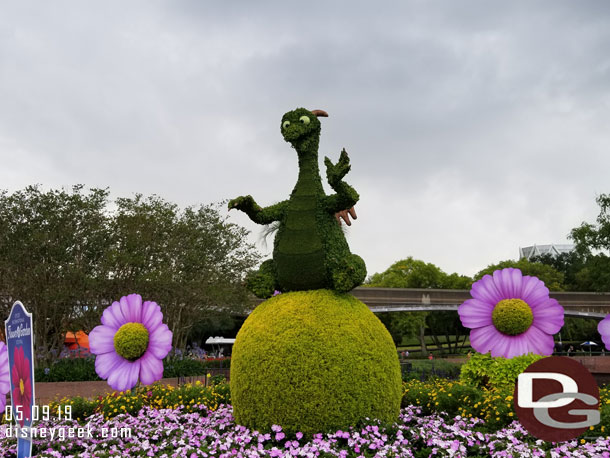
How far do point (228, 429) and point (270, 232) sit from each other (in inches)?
97.5

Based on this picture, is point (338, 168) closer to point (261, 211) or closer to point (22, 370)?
point (261, 211)

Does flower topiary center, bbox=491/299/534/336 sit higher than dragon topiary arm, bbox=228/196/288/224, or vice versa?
dragon topiary arm, bbox=228/196/288/224

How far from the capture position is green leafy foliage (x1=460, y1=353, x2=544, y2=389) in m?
8.79

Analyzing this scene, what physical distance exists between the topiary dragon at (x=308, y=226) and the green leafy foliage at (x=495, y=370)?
12.4 ft

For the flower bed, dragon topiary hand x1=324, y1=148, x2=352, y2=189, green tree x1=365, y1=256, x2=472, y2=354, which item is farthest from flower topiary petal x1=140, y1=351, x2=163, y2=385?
green tree x1=365, y1=256, x2=472, y2=354

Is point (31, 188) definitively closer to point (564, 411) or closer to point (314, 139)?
point (314, 139)

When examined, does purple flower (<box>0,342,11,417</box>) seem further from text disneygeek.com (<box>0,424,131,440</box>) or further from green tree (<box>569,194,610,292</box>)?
green tree (<box>569,194,610,292</box>)

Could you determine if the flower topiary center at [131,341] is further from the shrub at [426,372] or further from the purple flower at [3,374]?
the shrub at [426,372]

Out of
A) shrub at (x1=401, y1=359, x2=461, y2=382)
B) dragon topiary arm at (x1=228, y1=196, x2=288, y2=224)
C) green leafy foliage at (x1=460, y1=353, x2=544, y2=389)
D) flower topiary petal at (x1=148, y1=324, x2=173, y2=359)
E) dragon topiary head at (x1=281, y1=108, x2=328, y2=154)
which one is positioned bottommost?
shrub at (x1=401, y1=359, x2=461, y2=382)

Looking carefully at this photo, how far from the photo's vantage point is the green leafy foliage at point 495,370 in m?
8.79

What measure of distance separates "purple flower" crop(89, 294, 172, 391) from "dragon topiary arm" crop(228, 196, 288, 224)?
2.72 m

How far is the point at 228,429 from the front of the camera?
263 inches

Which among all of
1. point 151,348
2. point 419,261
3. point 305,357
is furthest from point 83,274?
point 419,261

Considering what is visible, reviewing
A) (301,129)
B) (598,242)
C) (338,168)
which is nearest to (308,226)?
(338,168)
